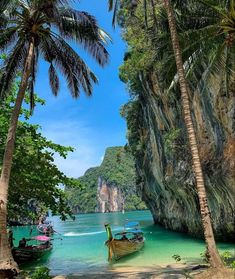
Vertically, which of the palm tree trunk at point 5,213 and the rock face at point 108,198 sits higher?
the rock face at point 108,198

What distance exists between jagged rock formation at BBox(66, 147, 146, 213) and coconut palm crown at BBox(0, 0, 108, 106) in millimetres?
145710

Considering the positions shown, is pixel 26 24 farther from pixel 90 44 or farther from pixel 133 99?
pixel 133 99

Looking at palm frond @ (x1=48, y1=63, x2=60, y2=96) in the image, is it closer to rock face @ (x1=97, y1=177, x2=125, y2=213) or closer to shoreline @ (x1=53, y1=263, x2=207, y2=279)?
shoreline @ (x1=53, y1=263, x2=207, y2=279)

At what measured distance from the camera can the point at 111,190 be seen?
16488 centimetres

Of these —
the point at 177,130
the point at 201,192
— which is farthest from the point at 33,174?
the point at 177,130

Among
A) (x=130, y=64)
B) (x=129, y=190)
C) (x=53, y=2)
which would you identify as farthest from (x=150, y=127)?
(x=129, y=190)

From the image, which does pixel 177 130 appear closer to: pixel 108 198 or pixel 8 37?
pixel 8 37

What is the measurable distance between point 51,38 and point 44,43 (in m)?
0.40

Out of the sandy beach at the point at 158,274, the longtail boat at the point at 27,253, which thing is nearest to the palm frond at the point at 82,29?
the sandy beach at the point at 158,274

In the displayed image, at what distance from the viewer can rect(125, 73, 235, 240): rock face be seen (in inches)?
754

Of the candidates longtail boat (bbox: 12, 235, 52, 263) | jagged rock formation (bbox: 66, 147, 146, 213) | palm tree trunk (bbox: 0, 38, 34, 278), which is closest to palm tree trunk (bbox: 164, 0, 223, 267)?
palm tree trunk (bbox: 0, 38, 34, 278)

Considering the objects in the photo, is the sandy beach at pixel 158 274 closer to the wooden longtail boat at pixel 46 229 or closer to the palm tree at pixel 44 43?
the palm tree at pixel 44 43

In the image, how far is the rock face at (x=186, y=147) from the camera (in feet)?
62.8

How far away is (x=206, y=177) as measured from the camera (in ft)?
71.3
